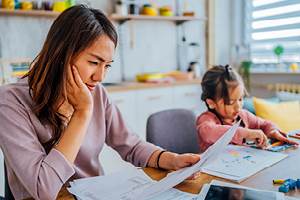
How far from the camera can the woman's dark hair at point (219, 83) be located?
1.46m

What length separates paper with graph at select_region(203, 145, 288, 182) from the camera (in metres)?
0.86

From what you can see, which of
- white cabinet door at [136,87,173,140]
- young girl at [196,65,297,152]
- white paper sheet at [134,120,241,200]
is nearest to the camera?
white paper sheet at [134,120,241,200]

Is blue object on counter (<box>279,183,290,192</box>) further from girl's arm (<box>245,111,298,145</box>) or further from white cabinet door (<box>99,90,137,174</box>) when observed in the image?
white cabinet door (<box>99,90,137,174</box>)

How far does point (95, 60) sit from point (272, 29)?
325cm

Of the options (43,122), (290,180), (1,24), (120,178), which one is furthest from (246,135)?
(1,24)

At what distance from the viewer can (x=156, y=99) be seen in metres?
2.90

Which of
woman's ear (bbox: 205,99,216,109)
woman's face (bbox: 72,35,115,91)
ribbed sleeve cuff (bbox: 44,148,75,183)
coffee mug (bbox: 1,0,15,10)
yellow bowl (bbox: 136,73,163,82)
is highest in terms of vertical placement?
coffee mug (bbox: 1,0,15,10)

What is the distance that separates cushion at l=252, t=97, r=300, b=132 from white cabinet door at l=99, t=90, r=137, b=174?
1131mm

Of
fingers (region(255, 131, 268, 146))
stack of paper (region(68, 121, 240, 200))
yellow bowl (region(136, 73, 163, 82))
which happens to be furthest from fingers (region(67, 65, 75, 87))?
yellow bowl (region(136, 73, 163, 82))

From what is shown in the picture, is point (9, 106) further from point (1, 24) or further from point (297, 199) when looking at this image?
point (1, 24)

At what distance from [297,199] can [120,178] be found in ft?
1.62

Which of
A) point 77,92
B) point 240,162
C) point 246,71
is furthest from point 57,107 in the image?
point 246,71

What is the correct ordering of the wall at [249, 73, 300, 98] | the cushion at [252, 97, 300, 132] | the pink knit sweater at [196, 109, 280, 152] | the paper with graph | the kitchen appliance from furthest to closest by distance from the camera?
the kitchen appliance < the wall at [249, 73, 300, 98] < the cushion at [252, 97, 300, 132] < the pink knit sweater at [196, 109, 280, 152] < the paper with graph

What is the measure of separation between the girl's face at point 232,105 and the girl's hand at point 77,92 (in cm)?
80
